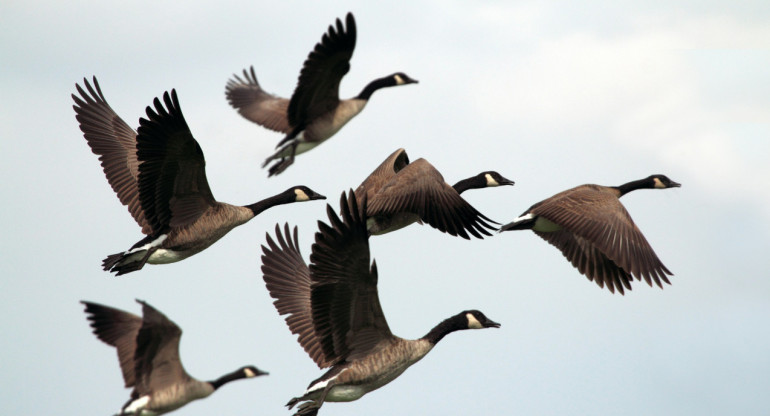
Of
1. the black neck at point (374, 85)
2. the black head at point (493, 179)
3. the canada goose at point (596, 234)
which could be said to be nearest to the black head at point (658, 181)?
the canada goose at point (596, 234)

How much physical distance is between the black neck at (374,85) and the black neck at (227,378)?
229 inches

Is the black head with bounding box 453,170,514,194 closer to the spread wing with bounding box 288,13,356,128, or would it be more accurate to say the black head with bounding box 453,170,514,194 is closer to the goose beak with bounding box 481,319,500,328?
the spread wing with bounding box 288,13,356,128

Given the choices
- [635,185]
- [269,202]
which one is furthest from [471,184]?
[269,202]

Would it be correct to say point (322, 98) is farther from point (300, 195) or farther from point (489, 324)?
point (489, 324)

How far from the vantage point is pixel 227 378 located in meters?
13.4

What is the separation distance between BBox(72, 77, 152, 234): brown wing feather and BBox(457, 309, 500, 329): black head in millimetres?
5206

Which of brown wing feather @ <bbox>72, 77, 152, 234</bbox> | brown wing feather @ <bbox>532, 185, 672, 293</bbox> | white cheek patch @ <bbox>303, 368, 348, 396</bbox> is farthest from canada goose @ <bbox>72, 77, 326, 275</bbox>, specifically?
brown wing feather @ <bbox>532, 185, 672, 293</bbox>

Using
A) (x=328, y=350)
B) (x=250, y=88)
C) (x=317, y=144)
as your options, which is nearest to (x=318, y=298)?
(x=328, y=350)

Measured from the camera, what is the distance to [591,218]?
1366cm

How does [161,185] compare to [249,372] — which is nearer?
[249,372]

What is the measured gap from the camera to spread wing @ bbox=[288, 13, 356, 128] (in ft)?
50.4

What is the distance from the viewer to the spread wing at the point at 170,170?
43.8 ft

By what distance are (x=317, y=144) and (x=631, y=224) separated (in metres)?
5.55

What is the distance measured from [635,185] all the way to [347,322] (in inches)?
258
